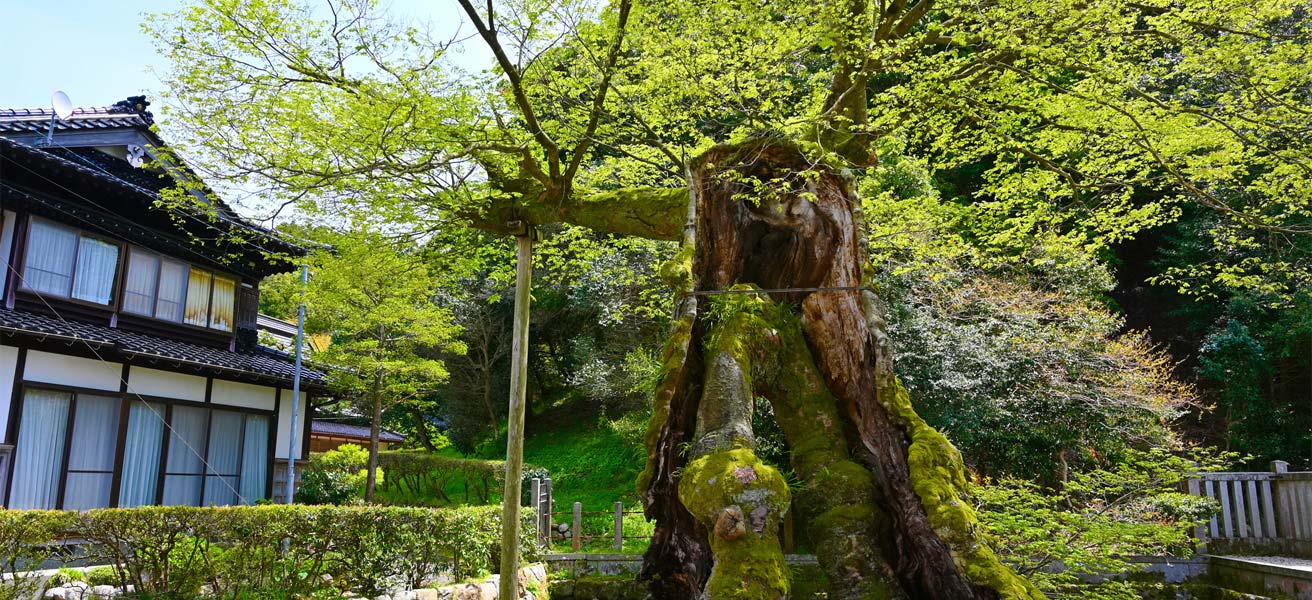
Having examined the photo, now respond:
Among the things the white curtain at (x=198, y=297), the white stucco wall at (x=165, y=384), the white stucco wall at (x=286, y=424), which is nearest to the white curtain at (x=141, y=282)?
the white curtain at (x=198, y=297)

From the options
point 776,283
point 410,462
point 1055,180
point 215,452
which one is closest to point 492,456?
point 410,462

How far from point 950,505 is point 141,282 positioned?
1256cm

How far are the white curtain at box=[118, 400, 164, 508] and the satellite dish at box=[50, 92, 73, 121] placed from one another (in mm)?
4695

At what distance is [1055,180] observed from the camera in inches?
346

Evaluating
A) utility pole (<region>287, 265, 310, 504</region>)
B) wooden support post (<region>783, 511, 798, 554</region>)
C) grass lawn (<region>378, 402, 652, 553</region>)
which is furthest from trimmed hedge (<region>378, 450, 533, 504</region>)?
wooden support post (<region>783, 511, 798, 554</region>)

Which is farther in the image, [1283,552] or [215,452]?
[215,452]

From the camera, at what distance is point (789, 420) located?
23.2 ft

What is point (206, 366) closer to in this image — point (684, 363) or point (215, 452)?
point (215, 452)

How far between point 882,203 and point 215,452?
11302 millimetres

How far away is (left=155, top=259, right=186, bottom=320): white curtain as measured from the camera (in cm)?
1232

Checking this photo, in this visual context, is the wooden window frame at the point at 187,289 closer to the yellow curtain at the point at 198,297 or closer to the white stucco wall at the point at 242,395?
the yellow curtain at the point at 198,297

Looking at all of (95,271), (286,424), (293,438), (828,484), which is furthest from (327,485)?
(828,484)

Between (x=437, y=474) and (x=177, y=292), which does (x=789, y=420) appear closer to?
(x=177, y=292)

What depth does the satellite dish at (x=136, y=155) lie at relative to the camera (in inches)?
480
